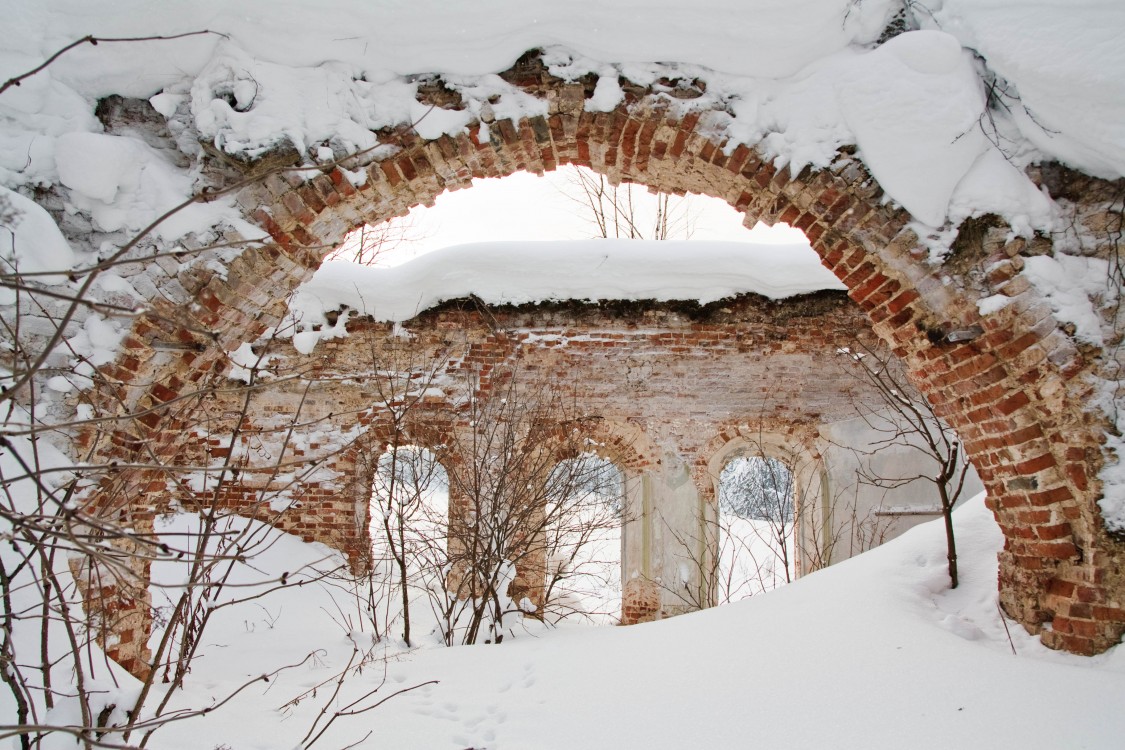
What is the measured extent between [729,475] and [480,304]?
1350cm

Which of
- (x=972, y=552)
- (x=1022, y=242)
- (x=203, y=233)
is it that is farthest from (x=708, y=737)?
(x=203, y=233)

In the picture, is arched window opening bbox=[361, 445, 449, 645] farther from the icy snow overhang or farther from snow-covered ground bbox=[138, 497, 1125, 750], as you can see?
the icy snow overhang

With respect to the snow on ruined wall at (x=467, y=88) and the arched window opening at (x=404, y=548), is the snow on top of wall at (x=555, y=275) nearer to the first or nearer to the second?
the arched window opening at (x=404, y=548)

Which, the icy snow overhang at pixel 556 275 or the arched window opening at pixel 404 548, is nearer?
the arched window opening at pixel 404 548

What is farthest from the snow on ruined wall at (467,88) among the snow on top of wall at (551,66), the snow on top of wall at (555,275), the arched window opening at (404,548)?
the snow on top of wall at (555,275)

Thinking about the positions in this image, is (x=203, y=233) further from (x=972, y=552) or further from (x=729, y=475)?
(x=729, y=475)

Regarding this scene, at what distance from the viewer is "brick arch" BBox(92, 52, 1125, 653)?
252cm

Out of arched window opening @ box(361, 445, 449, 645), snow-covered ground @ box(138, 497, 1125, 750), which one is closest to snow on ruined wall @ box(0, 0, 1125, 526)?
snow-covered ground @ box(138, 497, 1125, 750)

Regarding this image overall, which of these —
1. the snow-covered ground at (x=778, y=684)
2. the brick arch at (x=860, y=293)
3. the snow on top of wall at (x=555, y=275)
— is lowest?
the snow-covered ground at (x=778, y=684)

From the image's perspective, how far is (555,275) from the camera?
6.38m

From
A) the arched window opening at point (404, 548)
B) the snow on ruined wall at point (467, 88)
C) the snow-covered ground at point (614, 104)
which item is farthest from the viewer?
the arched window opening at point (404, 548)

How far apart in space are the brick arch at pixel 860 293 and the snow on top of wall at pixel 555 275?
3129 mm

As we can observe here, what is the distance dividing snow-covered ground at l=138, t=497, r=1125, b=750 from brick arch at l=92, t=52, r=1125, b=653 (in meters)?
0.34

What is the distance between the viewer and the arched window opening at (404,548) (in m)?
4.25
